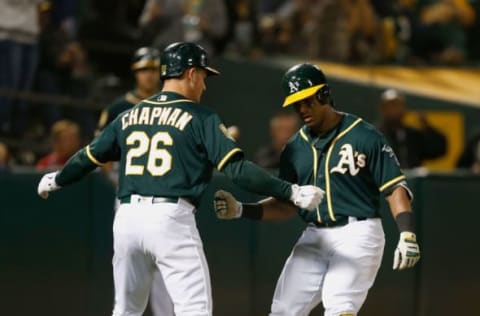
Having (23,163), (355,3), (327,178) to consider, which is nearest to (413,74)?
(355,3)

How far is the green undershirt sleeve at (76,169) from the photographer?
6398 mm

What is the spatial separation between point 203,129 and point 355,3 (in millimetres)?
6048

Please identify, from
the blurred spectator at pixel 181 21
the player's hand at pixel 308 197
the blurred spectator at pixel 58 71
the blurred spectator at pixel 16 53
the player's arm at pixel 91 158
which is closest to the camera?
the player's hand at pixel 308 197

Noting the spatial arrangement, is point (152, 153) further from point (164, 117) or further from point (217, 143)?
point (217, 143)

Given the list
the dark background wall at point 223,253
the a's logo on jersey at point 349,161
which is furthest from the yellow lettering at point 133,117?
the dark background wall at point 223,253

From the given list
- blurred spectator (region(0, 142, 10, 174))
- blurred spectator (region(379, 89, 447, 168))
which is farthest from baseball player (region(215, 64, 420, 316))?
blurred spectator (region(379, 89, 447, 168))

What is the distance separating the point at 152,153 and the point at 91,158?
49cm

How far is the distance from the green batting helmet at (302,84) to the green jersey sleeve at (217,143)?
604 mm

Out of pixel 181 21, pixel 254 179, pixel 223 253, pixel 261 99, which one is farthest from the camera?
pixel 261 99

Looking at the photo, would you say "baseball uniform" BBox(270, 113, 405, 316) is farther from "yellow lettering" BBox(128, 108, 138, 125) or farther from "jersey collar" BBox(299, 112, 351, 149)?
"yellow lettering" BBox(128, 108, 138, 125)

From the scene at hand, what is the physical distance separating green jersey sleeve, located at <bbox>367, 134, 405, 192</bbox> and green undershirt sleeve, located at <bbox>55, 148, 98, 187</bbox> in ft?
5.09

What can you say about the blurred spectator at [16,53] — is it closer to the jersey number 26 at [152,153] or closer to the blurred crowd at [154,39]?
the blurred crowd at [154,39]

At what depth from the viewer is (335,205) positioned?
6445 millimetres

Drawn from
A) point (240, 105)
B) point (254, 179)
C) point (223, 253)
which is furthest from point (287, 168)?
point (240, 105)
